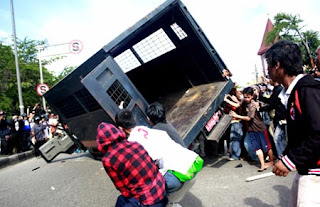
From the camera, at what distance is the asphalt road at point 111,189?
3240 millimetres

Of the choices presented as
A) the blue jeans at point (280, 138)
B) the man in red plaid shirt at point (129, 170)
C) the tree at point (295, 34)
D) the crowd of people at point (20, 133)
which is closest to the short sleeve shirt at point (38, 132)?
the crowd of people at point (20, 133)

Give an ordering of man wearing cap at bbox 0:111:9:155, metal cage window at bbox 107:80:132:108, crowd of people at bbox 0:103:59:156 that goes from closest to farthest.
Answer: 1. metal cage window at bbox 107:80:132:108
2. crowd of people at bbox 0:103:59:156
3. man wearing cap at bbox 0:111:9:155

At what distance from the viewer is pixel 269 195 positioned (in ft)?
10.5

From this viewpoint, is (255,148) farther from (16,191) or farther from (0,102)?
(0,102)

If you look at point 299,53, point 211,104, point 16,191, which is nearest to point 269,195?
point 211,104

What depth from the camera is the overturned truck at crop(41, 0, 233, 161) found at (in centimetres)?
352

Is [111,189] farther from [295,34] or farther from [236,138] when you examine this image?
[295,34]

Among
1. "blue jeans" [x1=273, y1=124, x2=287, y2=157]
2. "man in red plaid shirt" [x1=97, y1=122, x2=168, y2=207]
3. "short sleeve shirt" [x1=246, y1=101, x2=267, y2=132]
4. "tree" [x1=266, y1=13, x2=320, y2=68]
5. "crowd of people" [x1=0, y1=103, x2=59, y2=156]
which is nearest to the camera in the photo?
"man in red plaid shirt" [x1=97, y1=122, x2=168, y2=207]

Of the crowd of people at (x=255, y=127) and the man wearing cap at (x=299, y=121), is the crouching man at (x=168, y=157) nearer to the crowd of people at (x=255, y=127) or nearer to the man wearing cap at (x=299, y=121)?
the man wearing cap at (x=299, y=121)

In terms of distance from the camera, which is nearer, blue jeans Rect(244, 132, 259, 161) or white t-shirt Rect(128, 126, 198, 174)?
white t-shirt Rect(128, 126, 198, 174)

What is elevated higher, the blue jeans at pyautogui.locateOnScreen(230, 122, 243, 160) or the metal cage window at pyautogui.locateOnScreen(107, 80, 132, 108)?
the metal cage window at pyautogui.locateOnScreen(107, 80, 132, 108)

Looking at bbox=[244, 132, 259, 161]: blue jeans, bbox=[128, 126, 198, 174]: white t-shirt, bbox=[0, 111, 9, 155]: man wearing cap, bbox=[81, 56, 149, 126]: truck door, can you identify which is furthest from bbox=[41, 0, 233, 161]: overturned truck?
bbox=[0, 111, 9, 155]: man wearing cap

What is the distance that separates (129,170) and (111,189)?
94.1 inches

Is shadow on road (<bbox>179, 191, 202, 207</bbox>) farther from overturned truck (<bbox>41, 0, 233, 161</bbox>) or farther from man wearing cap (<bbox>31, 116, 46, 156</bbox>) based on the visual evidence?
man wearing cap (<bbox>31, 116, 46, 156</bbox>)
